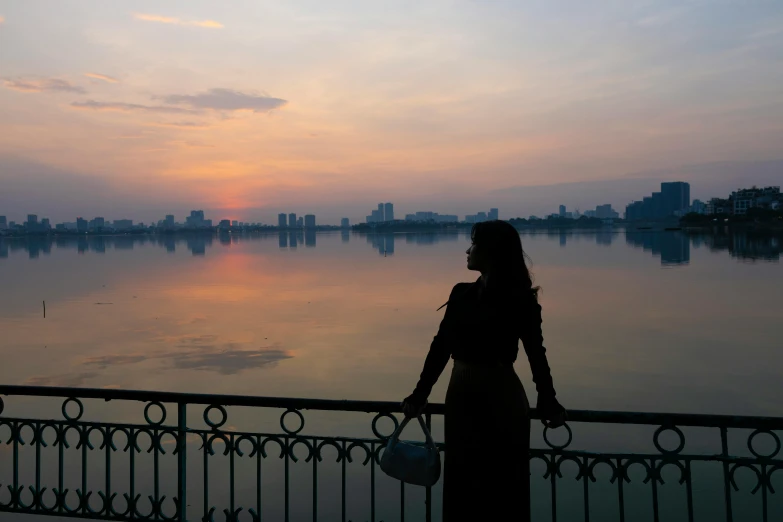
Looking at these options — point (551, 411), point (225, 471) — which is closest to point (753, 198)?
point (225, 471)

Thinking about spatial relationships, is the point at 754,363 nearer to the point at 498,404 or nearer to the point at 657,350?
the point at 657,350

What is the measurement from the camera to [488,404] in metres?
3.32

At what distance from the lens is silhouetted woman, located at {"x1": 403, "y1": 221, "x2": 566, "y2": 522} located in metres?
3.29

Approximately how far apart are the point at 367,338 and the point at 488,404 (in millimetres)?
18440

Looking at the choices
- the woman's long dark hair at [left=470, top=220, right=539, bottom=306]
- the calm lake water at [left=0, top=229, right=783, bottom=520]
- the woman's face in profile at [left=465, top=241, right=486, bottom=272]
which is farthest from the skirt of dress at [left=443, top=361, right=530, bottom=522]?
the calm lake water at [left=0, top=229, right=783, bottom=520]

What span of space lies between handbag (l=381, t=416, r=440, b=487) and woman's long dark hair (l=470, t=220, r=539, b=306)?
31.8 inches

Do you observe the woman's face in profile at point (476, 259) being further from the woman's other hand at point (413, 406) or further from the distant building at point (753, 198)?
the distant building at point (753, 198)

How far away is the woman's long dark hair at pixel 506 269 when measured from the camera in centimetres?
329

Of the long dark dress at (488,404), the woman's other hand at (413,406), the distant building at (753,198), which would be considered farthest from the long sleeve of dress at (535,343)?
the distant building at (753,198)

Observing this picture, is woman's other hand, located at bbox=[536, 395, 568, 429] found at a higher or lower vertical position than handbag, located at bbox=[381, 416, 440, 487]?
higher

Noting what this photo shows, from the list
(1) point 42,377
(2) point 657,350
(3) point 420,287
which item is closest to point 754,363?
(2) point 657,350

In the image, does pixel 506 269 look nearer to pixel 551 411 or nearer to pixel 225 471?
pixel 551 411

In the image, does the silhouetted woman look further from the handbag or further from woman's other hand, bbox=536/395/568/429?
the handbag

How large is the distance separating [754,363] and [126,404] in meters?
15.4
